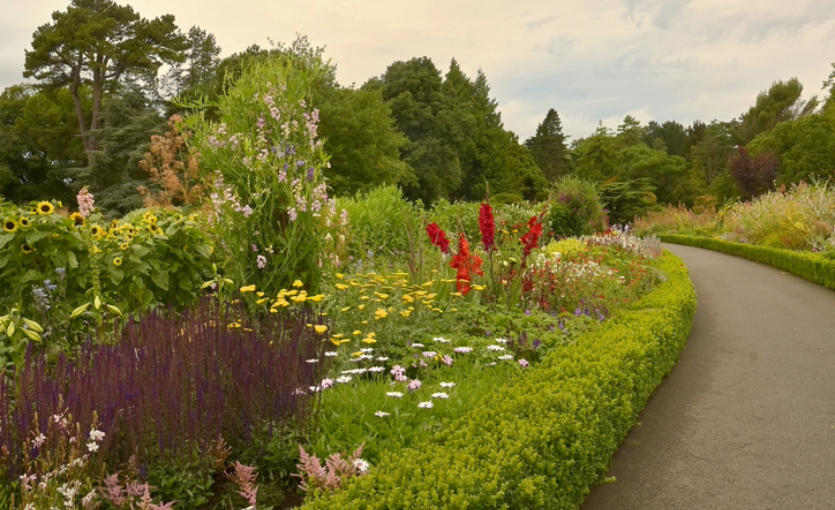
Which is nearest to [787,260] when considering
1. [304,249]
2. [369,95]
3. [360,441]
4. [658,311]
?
[658,311]

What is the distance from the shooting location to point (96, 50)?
27.9 metres

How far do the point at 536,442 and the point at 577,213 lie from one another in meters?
13.6

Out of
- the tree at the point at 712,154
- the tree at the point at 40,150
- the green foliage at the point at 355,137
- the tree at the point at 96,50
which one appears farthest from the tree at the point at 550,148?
the tree at the point at 40,150

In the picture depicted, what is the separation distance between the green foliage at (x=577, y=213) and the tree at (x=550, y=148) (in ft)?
117

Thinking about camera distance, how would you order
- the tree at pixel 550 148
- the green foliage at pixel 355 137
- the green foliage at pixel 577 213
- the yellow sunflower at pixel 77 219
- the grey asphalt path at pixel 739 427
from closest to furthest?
1. the grey asphalt path at pixel 739 427
2. the yellow sunflower at pixel 77 219
3. the green foliage at pixel 577 213
4. the green foliage at pixel 355 137
5. the tree at pixel 550 148

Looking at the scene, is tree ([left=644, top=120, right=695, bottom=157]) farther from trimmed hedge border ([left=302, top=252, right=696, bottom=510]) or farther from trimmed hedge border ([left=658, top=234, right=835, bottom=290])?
trimmed hedge border ([left=302, top=252, right=696, bottom=510])

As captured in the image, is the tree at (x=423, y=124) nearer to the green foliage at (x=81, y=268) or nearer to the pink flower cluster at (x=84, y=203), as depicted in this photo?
the green foliage at (x=81, y=268)

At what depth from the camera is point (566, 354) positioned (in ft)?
15.1

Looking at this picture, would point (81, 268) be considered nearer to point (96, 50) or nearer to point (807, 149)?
point (96, 50)

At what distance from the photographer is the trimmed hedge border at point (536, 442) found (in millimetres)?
2408

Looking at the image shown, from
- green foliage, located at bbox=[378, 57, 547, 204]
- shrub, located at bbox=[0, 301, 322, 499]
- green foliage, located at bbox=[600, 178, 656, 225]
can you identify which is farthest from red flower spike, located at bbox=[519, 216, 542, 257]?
green foliage, located at bbox=[378, 57, 547, 204]

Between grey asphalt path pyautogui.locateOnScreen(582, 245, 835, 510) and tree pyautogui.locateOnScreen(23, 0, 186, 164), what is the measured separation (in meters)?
27.2

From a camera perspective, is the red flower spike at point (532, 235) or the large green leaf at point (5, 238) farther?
the red flower spike at point (532, 235)

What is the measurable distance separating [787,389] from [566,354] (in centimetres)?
215
